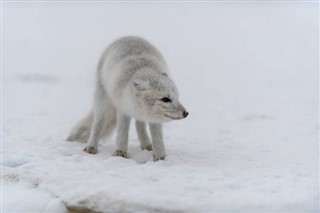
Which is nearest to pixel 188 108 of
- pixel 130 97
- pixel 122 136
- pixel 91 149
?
pixel 91 149

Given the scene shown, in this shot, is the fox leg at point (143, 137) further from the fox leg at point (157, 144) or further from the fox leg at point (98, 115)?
the fox leg at point (157, 144)

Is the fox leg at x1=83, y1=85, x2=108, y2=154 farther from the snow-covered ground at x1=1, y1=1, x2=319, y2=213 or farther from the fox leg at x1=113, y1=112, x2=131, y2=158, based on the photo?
the fox leg at x1=113, y1=112, x2=131, y2=158

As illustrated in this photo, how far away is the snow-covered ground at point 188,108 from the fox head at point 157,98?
46 cm

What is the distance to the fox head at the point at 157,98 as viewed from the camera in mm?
4250

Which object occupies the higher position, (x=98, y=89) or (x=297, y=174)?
(x=98, y=89)

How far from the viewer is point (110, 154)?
4.93 meters

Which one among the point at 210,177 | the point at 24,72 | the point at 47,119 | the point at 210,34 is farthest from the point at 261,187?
the point at 210,34

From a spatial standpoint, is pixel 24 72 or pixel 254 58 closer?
pixel 24 72

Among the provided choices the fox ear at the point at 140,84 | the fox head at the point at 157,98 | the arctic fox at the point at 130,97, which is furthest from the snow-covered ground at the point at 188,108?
the fox ear at the point at 140,84

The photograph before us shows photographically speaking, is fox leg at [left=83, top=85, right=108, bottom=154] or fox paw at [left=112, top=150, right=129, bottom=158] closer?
fox paw at [left=112, top=150, right=129, bottom=158]

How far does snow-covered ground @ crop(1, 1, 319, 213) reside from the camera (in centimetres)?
366

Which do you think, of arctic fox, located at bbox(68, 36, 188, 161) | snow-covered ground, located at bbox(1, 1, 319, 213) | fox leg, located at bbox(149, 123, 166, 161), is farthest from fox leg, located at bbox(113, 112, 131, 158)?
fox leg, located at bbox(149, 123, 166, 161)

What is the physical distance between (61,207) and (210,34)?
13936 millimetres

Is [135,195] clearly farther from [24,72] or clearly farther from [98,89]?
[24,72]
